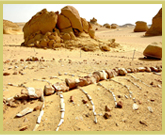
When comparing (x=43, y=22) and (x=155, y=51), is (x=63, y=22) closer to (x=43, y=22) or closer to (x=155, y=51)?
(x=43, y=22)

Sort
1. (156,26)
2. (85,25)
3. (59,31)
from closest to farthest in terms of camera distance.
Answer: (59,31), (85,25), (156,26)

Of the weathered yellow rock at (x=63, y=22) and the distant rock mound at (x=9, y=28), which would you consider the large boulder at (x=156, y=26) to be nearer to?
the weathered yellow rock at (x=63, y=22)

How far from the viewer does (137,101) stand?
130 inches

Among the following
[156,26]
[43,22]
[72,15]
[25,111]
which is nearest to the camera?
[25,111]

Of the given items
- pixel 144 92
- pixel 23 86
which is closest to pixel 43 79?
pixel 23 86

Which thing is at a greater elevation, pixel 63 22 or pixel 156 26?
pixel 156 26

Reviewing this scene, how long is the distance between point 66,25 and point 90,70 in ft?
20.2

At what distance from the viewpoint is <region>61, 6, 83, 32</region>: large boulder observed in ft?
31.4

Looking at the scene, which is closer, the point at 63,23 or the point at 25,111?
the point at 25,111

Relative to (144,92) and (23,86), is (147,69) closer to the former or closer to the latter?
(144,92)

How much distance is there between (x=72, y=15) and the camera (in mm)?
9602

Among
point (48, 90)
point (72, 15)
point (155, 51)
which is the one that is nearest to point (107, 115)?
Answer: point (48, 90)

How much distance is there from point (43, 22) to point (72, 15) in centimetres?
222

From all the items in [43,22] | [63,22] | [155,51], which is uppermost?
[63,22]
